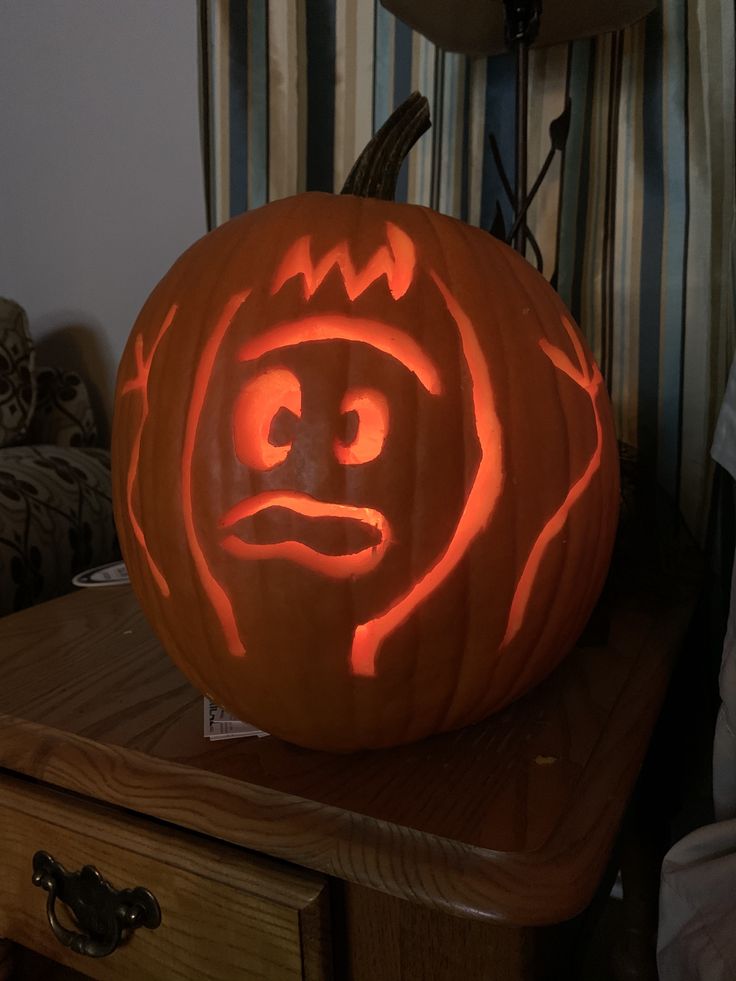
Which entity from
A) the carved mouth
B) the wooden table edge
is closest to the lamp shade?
the carved mouth

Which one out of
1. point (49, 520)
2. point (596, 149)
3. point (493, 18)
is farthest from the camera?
point (49, 520)

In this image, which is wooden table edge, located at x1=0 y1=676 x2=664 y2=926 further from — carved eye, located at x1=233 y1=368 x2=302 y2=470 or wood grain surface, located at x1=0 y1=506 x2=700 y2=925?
carved eye, located at x1=233 y1=368 x2=302 y2=470

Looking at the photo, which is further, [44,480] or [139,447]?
[44,480]

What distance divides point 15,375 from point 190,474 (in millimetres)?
975

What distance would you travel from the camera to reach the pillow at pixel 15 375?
116 cm

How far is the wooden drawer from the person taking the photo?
1.26 feet

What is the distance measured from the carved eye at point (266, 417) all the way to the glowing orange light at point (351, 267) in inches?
2.2

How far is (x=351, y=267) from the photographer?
388mm

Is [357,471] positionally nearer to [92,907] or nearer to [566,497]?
[566,497]

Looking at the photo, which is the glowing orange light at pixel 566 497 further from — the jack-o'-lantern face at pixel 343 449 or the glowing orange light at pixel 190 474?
the glowing orange light at pixel 190 474

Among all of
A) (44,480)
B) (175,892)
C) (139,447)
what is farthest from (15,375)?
(175,892)

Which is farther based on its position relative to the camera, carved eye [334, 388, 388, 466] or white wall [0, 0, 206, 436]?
white wall [0, 0, 206, 436]

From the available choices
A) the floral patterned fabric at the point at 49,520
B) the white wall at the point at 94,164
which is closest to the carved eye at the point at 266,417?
the floral patterned fabric at the point at 49,520

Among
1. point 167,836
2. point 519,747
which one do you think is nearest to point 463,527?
point 519,747
